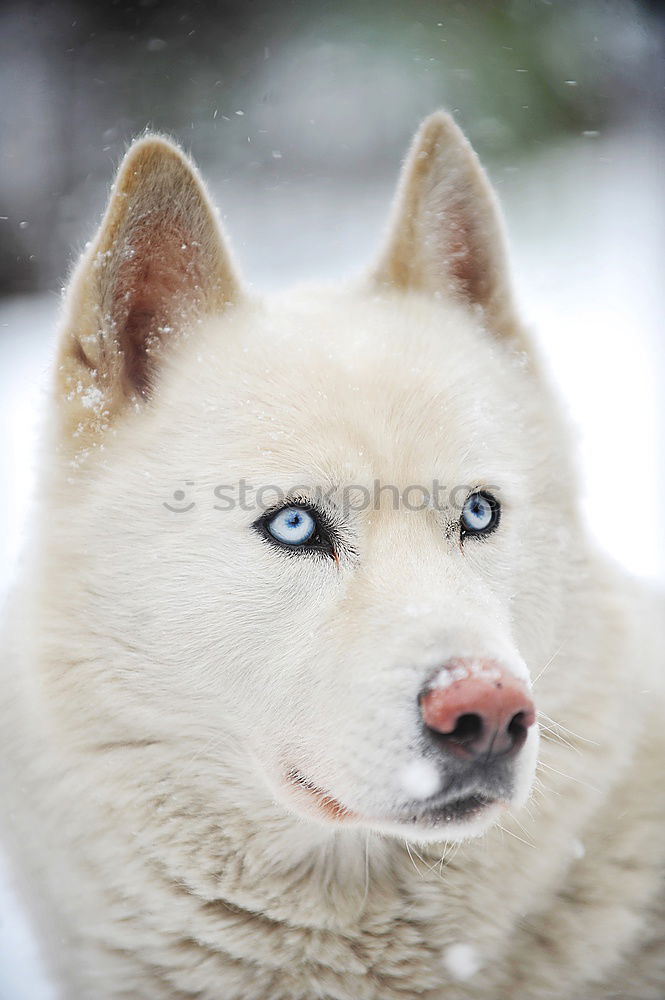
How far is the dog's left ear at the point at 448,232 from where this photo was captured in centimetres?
213

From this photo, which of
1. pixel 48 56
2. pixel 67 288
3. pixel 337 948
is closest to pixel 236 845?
pixel 337 948

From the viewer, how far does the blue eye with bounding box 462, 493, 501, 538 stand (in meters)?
1.89

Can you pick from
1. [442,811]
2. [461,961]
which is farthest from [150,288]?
[461,961]

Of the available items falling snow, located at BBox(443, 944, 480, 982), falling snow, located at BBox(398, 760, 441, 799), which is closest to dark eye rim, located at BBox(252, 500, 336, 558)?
falling snow, located at BBox(398, 760, 441, 799)

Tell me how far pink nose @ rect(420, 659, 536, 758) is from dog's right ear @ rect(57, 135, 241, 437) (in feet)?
3.65

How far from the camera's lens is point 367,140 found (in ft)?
18.7

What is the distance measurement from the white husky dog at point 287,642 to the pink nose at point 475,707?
130 millimetres

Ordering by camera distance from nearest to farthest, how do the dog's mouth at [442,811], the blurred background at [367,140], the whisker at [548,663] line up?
the dog's mouth at [442,811], the whisker at [548,663], the blurred background at [367,140]

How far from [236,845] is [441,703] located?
818 mm

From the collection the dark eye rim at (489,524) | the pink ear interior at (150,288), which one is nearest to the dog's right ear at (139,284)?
the pink ear interior at (150,288)

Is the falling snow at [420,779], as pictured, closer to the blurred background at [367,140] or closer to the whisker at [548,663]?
the whisker at [548,663]

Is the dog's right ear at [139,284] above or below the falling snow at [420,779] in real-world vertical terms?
above

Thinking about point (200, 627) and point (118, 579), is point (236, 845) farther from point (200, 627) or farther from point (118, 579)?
point (118, 579)

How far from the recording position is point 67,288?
6.30 ft
